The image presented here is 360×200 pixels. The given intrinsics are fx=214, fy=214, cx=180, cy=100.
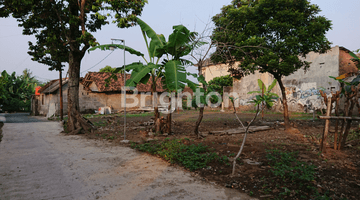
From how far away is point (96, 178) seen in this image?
4.43m

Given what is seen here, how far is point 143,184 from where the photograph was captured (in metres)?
4.11

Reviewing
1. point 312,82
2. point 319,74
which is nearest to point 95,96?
point 312,82

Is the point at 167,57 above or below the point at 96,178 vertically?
above

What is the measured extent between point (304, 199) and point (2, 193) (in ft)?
16.8

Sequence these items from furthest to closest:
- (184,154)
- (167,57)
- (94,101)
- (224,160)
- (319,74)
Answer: (94,101) < (319,74) < (167,57) < (184,154) < (224,160)

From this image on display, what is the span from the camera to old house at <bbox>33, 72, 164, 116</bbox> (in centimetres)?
2122

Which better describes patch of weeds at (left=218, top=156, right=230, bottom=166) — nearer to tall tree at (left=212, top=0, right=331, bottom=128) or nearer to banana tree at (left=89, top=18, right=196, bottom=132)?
banana tree at (left=89, top=18, right=196, bottom=132)

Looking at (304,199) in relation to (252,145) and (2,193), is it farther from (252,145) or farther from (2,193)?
(2,193)

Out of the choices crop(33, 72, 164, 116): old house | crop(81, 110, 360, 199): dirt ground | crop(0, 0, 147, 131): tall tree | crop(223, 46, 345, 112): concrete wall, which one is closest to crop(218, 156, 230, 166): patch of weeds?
crop(81, 110, 360, 199): dirt ground

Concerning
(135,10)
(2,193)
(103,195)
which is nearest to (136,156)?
(103,195)

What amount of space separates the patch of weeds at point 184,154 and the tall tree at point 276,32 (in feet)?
13.6

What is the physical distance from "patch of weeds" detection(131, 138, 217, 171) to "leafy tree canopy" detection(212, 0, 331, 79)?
13.7ft

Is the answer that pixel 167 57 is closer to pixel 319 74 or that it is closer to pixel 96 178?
pixel 96 178

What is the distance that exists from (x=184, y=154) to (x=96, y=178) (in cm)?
236
